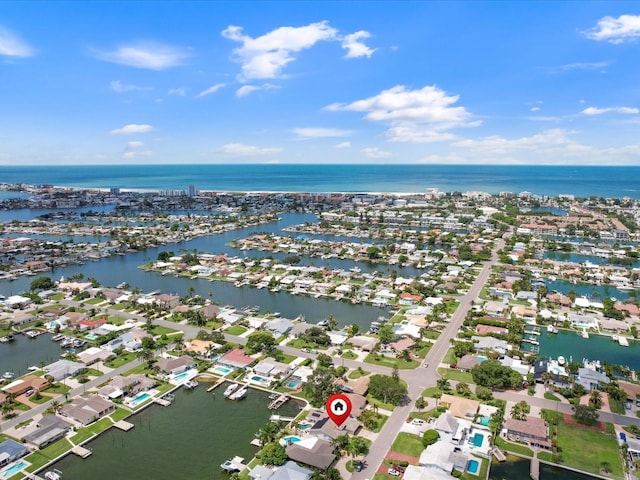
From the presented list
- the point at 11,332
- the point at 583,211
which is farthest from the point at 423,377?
the point at 583,211

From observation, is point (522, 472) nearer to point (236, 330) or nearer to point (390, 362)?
point (390, 362)

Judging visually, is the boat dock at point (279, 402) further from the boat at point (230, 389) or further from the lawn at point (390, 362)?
the lawn at point (390, 362)

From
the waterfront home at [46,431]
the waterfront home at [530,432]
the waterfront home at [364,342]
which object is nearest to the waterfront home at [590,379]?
the waterfront home at [530,432]

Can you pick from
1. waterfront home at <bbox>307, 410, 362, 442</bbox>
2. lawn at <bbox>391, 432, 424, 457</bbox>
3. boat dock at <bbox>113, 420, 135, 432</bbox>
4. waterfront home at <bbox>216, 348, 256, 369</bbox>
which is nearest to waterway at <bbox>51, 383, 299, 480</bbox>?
boat dock at <bbox>113, 420, 135, 432</bbox>

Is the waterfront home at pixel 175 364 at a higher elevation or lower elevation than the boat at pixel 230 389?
higher

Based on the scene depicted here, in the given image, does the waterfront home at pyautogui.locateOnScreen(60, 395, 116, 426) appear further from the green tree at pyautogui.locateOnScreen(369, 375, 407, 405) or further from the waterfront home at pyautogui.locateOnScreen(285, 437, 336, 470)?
the green tree at pyautogui.locateOnScreen(369, 375, 407, 405)

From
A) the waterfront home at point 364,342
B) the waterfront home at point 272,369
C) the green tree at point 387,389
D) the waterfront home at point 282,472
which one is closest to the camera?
the waterfront home at point 282,472

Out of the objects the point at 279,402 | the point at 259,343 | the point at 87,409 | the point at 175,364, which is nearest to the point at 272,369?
the point at 279,402
